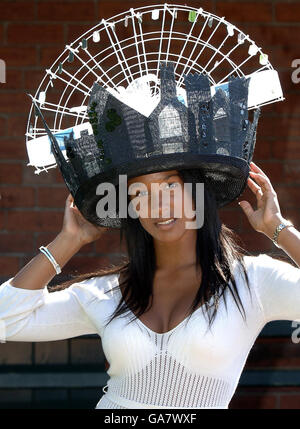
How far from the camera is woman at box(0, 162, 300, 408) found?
2.24 metres

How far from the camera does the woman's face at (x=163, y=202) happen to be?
7.52 feet

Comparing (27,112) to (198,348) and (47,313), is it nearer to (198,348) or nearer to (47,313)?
(47,313)

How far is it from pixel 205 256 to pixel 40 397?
1.68 meters

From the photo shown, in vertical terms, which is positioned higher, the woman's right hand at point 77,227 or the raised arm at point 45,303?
the woman's right hand at point 77,227

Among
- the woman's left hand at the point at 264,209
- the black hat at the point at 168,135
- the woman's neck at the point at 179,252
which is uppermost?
the black hat at the point at 168,135

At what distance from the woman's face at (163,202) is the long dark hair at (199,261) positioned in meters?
0.03

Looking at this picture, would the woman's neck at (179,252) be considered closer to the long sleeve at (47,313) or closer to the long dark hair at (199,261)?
the long dark hair at (199,261)

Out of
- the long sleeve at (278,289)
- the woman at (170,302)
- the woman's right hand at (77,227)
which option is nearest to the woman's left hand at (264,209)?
the woman at (170,302)

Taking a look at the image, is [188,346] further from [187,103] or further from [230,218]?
[230,218]

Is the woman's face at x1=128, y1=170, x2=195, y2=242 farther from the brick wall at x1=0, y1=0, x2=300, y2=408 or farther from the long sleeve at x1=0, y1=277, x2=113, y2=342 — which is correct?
the brick wall at x1=0, y1=0, x2=300, y2=408

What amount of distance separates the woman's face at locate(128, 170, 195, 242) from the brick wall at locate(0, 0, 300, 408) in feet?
4.49

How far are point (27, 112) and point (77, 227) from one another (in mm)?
1260

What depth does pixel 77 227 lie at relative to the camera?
2533 mm

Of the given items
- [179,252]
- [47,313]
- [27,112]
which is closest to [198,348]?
[179,252]
